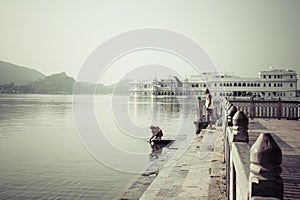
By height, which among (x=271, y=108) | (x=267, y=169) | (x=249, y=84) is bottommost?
(x=271, y=108)

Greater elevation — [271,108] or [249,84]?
[249,84]

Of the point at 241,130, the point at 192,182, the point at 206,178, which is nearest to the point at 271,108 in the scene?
the point at 206,178

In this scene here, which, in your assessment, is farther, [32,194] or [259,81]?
[259,81]

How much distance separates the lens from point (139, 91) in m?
146

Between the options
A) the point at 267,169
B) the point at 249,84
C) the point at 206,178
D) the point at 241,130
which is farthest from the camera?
the point at 249,84

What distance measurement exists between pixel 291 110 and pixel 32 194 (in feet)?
46.5

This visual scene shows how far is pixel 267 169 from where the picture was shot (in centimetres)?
207

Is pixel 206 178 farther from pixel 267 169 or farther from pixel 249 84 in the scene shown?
pixel 249 84

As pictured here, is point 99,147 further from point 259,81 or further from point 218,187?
point 259,81

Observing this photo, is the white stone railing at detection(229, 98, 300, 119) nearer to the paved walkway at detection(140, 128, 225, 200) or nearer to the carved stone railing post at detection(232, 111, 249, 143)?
the paved walkway at detection(140, 128, 225, 200)

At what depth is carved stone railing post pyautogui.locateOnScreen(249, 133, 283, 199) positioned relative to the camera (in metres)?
2.03

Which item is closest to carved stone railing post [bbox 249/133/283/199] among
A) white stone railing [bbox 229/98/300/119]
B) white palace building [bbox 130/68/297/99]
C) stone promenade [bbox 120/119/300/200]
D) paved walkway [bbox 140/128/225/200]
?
stone promenade [bbox 120/119/300/200]

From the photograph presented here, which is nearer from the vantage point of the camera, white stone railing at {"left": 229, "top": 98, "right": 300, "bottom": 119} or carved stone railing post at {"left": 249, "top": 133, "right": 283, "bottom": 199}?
carved stone railing post at {"left": 249, "top": 133, "right": 283, "bottom": 199}

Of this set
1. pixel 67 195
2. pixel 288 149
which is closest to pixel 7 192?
pixel 67 195
